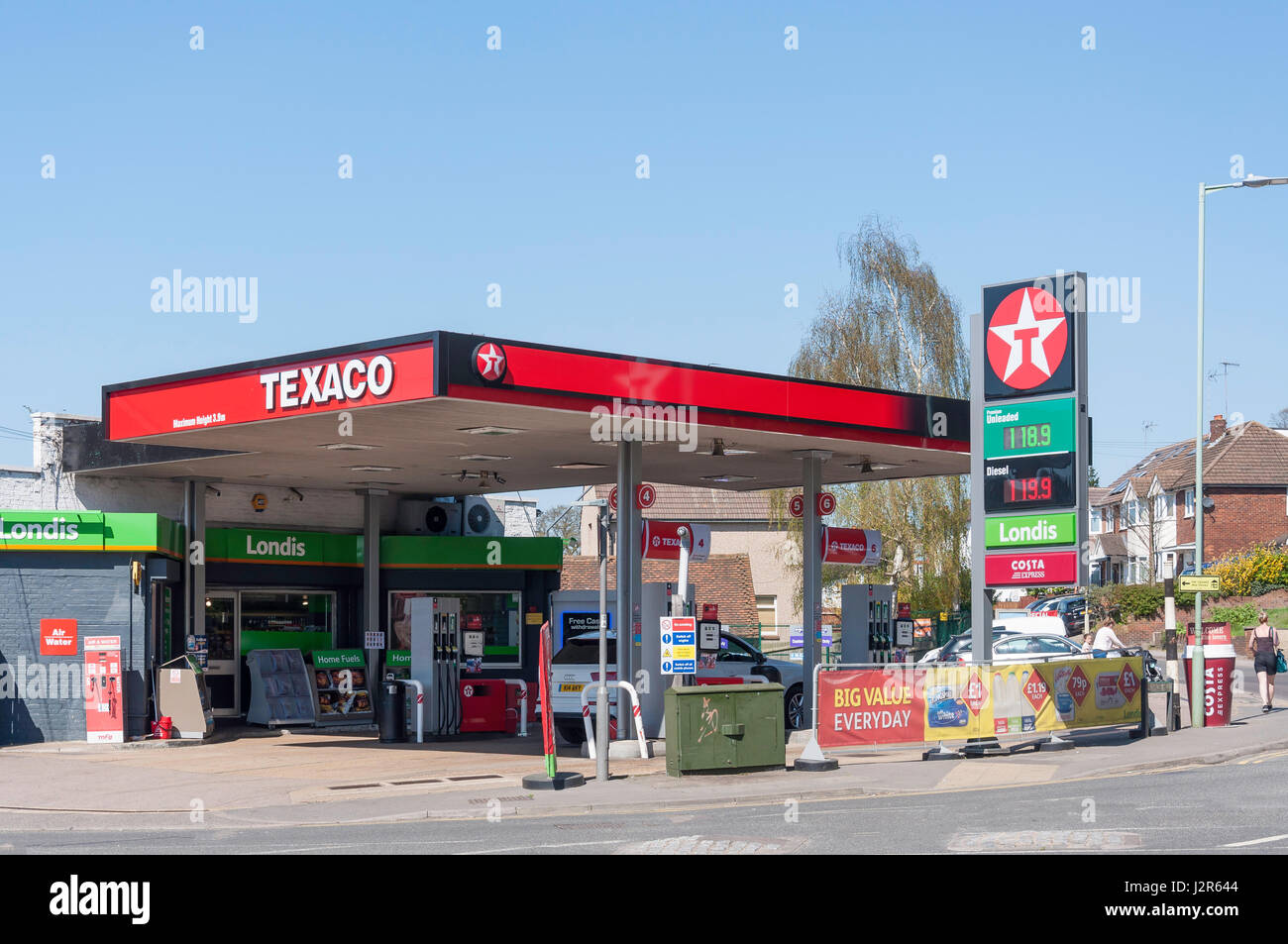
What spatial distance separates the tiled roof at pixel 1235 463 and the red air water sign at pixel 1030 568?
5111 cm

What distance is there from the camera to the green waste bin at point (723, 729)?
16.4 meters

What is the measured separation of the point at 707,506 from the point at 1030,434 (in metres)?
43.2

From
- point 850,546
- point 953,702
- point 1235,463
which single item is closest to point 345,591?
point 850,546

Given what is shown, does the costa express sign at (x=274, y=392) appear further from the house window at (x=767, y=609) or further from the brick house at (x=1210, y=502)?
the brick house at (x=1210, y=502)

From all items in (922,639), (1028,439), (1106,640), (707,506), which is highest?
(1028,439)

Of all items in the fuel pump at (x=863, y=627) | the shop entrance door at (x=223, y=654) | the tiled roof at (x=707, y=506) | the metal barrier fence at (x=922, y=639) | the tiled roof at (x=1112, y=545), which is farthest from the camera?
the tiled roof at (x=1112, y=545)

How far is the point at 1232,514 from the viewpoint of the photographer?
6594 cm

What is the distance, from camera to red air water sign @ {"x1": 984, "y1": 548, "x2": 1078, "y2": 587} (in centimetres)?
1803

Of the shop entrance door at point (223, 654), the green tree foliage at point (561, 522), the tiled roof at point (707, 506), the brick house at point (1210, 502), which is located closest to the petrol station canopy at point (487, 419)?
the shop entrance door at point (223, 654)

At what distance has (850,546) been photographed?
22.9m

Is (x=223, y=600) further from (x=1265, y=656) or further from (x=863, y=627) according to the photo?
(x=1265, y=656)
